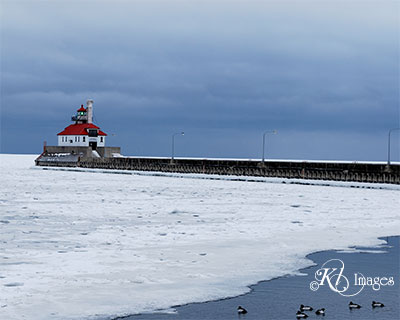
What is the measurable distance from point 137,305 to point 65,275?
2.88 metres

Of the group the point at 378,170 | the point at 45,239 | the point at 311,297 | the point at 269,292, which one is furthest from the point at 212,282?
the point at 378,170

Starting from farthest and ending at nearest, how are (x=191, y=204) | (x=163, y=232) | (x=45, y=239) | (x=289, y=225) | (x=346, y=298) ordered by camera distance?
(x=191, y=204), (x=289, y=225), (x=163, y=232), (x=45, y=239), (x=346, y=298)

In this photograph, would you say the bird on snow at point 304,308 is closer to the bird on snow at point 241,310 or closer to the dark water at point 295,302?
the dark water at point 295,302

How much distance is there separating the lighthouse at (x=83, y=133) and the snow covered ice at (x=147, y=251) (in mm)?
93893

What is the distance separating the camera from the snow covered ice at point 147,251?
10.6 meters

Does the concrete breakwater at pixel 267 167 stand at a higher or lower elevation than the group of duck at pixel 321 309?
higher

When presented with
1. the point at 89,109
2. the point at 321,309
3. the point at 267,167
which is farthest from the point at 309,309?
the point at 89,109

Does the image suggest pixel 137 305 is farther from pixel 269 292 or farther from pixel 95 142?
pixel 95 142

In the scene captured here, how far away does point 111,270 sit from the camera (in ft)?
42.7

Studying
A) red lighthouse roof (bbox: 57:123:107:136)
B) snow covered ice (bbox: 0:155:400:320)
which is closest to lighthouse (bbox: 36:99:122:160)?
red lighthouse roof (bbox: 57:123:107:136)

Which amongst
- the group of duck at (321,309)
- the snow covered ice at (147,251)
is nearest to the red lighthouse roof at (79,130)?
the snow covered ice at (147,251)

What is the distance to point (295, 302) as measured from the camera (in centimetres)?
1046

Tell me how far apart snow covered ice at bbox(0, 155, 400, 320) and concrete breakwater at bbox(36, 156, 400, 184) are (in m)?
40.6

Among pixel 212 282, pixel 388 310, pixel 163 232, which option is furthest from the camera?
pixel 163 232
